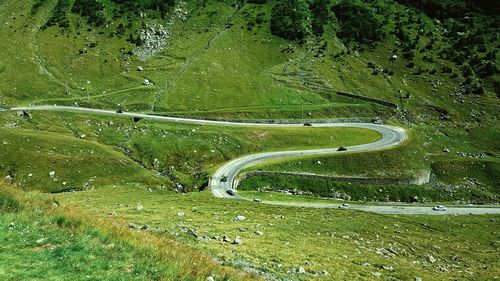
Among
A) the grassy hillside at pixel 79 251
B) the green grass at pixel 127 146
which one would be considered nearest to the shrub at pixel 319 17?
the green grass at pixel 127 146

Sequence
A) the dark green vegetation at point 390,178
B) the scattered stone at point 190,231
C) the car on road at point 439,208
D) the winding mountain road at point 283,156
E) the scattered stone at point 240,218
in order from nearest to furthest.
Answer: the scattered stone at point 190,231, the scattered stone at point 240,218, the winding mountain road at point 283,156, the car on road at point 439,208, the dark green vegetation at point 390,178

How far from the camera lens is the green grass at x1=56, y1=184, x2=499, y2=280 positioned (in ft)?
98.1

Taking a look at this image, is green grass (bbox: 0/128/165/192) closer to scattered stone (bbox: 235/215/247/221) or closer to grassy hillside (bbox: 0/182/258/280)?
scattered stone (bbox: 235/215/247/221)

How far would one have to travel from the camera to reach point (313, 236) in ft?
133

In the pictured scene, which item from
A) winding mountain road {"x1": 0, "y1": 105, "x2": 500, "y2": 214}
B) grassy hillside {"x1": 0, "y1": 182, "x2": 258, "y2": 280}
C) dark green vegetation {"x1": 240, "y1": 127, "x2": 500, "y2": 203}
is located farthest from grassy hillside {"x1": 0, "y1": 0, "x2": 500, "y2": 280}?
winding mountain road {"x1": 0, "y1": 105, "x2": 500, "y2": 214}

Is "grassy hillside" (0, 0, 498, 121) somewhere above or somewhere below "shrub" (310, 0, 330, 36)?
below

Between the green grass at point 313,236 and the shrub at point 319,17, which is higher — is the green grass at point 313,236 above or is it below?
below

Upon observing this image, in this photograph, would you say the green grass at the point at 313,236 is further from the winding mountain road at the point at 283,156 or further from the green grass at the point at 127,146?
the green grass at the point at 127,146

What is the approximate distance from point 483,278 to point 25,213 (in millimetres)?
37800

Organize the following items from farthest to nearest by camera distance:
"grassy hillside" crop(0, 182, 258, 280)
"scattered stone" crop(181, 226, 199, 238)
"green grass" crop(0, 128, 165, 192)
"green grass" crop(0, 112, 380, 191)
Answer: "green grass" crop(0, 112, 380, 191) < "green grass" crop(0, 128, 165, 192) < "scattered stone" crop(181, 226, 199, 238) < "grassy hillside" crop(0, 182, 258, 280)

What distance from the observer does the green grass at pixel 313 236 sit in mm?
29906

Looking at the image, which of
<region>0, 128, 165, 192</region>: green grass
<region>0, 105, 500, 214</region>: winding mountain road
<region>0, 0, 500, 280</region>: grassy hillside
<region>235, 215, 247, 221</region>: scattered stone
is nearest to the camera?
<region>0, 0, 500, 280</region>: grassy hillside

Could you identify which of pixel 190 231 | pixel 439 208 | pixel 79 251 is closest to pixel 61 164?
pixel 190 231

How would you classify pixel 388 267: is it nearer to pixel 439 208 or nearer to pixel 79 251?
pixel 79 251
